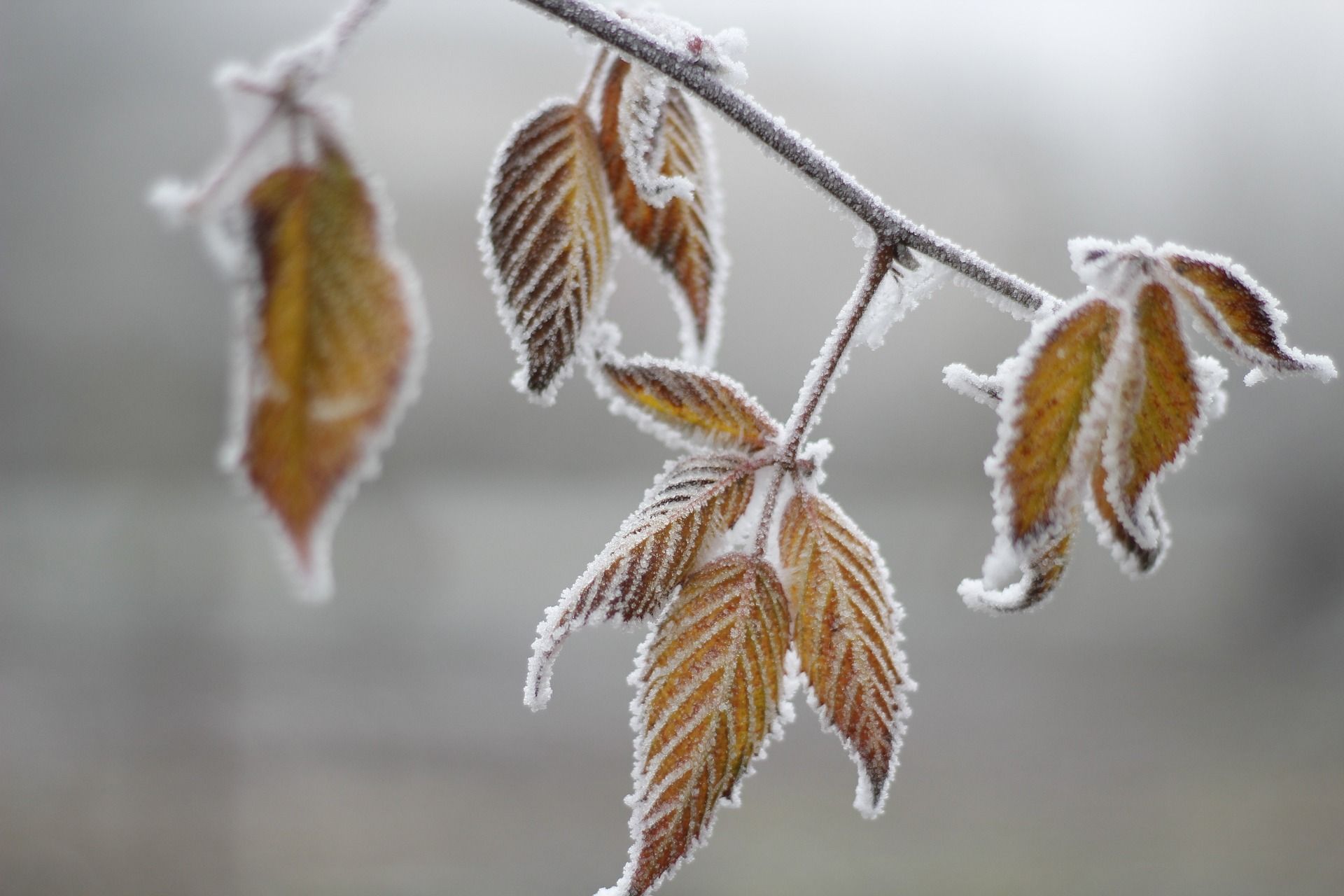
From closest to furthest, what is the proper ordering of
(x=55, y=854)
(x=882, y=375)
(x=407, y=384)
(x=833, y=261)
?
(x=407, y=384) < (x=55, y=854) < (x=833, y=261) < (x=882, y=375)

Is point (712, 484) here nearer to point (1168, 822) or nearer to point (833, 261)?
point (833, 261)

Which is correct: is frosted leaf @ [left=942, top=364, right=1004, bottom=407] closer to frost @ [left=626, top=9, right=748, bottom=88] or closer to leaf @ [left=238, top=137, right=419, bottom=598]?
frost @ [left=626, top=9, right=748, bottom=88]

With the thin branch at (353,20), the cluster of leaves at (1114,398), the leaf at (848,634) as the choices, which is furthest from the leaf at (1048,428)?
the thin branch at (353,20)

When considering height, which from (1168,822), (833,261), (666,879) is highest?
(833,261)

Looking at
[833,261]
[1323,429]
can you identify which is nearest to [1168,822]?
[1323,429]

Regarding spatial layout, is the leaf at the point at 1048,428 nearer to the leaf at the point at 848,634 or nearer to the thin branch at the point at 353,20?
the leaf at the point at 848,634
